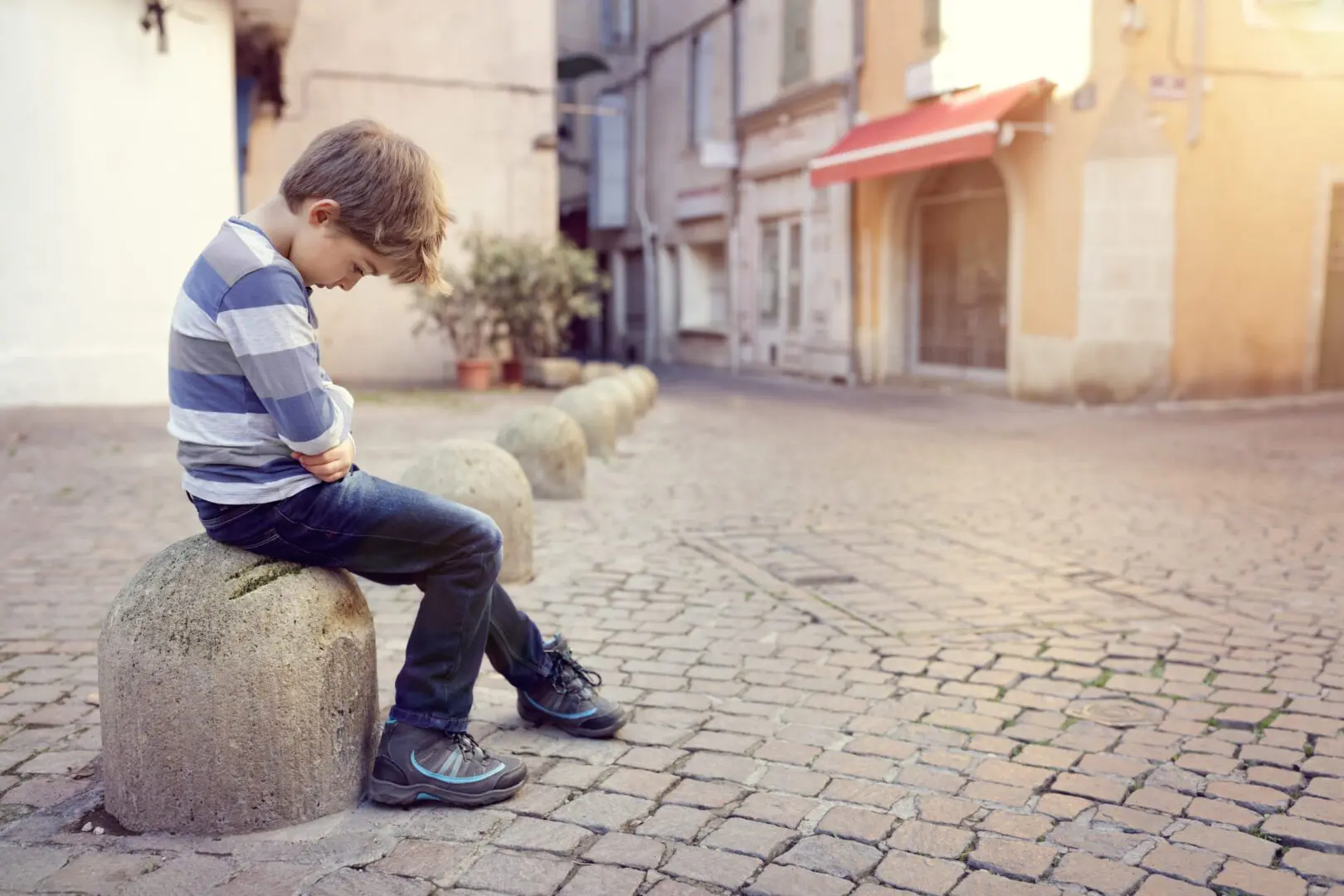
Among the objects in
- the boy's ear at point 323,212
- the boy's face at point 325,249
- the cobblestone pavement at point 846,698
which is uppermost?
the boy's ear at point 323,212

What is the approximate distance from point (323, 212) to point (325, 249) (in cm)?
8

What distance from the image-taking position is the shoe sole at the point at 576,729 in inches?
143

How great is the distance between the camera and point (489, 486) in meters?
5.55

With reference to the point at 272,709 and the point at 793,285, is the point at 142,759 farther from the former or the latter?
the point at 793,285

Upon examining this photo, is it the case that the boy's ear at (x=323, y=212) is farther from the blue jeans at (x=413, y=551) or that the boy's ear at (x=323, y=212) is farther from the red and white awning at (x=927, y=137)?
the red and white awning at (x=927, y=137)

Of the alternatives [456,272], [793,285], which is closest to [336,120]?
[456,272]

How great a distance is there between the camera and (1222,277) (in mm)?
14039

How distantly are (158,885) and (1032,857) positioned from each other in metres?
1.95

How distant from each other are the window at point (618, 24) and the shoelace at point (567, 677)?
2462 centimetres

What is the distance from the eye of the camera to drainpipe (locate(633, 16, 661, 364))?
1012 inches

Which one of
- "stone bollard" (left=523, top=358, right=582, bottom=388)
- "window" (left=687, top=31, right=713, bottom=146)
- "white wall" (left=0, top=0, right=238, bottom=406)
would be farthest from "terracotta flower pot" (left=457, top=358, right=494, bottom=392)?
"window" (left=687, top=31, right=713, bottom=146)

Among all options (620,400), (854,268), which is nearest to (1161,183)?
(854,268)

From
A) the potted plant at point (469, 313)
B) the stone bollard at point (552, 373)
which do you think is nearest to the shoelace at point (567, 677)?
the stone bollard at point (552, 373)

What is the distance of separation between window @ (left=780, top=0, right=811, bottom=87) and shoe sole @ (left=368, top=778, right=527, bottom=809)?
709 inches
